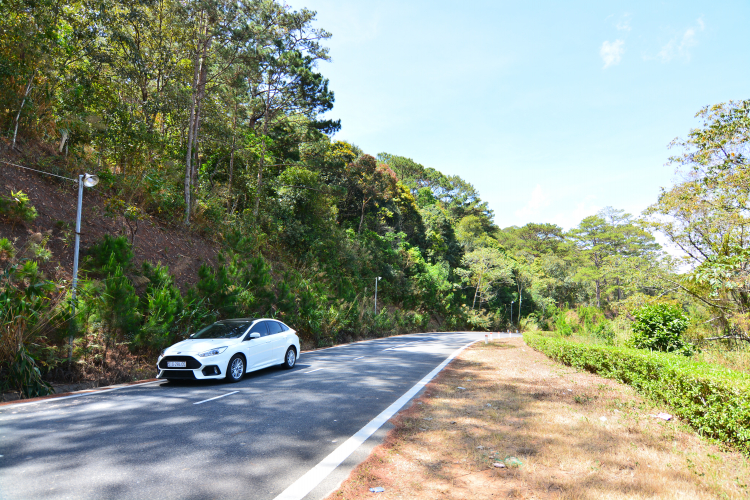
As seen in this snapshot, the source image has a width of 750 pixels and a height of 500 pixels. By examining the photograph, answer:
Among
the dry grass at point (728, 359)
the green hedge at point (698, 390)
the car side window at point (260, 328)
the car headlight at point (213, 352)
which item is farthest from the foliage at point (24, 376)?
the dry grass at point (728, 359)

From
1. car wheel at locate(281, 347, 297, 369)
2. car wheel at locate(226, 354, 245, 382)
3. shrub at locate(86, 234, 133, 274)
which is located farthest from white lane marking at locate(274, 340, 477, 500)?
shrub at locate(86, 234, 133, 274)

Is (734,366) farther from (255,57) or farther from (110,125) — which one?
(110,125)

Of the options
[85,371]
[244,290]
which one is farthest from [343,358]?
[85,371]

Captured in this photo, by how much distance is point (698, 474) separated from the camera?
3754mm

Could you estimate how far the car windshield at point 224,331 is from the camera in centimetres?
952

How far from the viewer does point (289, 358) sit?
1103 cm

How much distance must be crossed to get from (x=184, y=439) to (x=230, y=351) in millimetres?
4062

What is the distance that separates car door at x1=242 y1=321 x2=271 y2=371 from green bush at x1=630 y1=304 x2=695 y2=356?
9.91 m

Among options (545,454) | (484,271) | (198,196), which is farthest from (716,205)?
(484,271)

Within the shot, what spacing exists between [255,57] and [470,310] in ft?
141

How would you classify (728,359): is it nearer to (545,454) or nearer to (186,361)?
(545,454)

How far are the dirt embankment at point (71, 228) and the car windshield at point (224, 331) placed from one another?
152 inches

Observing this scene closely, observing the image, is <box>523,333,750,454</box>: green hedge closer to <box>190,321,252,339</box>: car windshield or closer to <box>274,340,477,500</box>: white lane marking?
<box>274,340,477,500</box>: white lane marking

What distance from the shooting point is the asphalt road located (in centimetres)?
361
